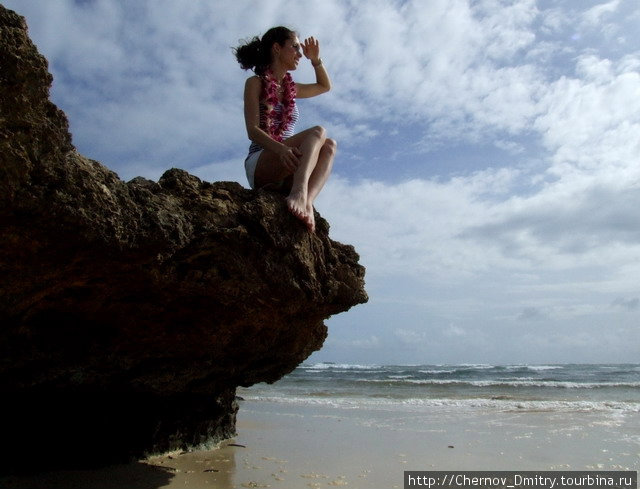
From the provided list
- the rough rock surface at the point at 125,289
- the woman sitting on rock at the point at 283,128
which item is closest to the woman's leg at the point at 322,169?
the woman sitting on rock at the point at 283,128

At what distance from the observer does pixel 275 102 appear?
4586 mm

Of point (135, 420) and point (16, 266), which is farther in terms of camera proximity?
point (135, 420)

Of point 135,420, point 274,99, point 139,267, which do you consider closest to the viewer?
point 139,267

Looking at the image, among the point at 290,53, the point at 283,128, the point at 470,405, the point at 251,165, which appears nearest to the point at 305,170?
the point at 251,165

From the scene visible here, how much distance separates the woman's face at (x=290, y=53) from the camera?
4605 mm

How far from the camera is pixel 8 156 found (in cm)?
242

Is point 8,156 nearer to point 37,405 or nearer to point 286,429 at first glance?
point 37,405

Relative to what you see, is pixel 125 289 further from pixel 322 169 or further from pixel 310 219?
pixel 322 169

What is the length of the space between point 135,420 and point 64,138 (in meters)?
3.14

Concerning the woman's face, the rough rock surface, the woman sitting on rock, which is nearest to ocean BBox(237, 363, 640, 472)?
the rough rock surface

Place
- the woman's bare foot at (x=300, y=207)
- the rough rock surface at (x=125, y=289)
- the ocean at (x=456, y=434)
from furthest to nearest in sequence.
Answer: the ocean at (x=456, y=434) < the woman's bare foot at (x=300, y=207) < the rough rock surface at (x=125, y=289)

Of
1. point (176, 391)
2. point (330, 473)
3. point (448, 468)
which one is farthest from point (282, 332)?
point (448, 468)

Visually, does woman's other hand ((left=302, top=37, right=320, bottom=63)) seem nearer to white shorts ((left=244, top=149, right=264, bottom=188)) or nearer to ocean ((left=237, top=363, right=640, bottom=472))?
white shorts ((left=244, top=149, right=264, bottom=188))

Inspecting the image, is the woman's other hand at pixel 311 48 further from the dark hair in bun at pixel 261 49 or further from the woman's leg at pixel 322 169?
the woman's leg at pixel 322 169
